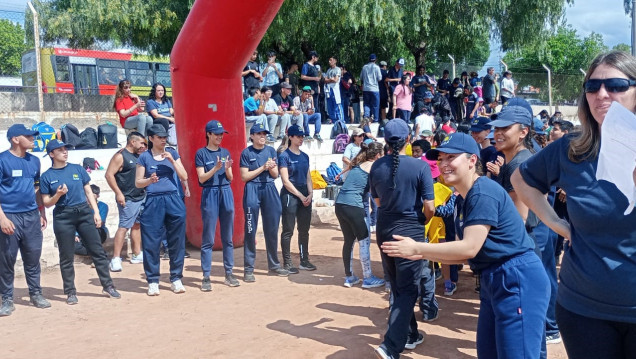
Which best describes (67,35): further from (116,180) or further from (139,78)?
(116,180)

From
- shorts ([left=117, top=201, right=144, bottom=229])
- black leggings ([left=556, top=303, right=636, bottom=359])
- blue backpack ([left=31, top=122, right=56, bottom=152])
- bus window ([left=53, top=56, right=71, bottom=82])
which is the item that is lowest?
shorts ([left=117, top=201, right=144, bottom=229])

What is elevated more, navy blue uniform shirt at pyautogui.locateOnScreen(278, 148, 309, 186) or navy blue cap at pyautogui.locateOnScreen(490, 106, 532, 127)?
navy blue cap at pyautogui.locateOnScreen(490, 106, 532, 127)

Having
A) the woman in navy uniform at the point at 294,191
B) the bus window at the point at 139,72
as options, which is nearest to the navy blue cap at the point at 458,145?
A: the woman in navy uniform at the point at 294,191

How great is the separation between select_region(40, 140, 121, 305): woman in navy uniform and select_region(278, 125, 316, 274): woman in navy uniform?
234cm

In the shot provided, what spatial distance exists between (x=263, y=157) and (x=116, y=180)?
216 centimetres

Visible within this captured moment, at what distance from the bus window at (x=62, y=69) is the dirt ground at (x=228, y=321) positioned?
1622cm

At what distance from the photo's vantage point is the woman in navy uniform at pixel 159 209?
22.5 ft

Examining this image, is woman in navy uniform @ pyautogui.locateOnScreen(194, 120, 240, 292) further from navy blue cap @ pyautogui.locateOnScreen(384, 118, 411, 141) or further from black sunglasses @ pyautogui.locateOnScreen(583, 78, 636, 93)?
black sunglasses @ pyautogui.locateOnScreen(583, 78, 636, 93)

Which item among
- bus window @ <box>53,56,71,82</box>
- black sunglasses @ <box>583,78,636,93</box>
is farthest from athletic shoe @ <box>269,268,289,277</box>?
bus window @ <box>53,56,71,82</box>

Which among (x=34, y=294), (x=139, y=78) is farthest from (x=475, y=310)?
(x=139, y=78)

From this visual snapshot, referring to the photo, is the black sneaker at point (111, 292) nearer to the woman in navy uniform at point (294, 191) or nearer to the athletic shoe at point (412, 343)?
the woman in navy uniform at point (294, 191)

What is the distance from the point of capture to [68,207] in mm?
6582

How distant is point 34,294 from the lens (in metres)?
6.58

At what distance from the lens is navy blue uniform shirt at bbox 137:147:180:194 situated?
6852 mm
